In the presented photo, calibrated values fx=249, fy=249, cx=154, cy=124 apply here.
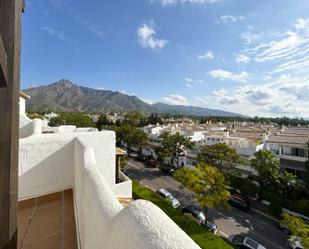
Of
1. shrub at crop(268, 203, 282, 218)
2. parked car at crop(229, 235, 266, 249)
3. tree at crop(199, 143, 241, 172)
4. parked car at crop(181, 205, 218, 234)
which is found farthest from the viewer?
tree at crop(199, 143, 241, 172)

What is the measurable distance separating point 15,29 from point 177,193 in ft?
71.8

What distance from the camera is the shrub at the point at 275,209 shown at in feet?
59.8

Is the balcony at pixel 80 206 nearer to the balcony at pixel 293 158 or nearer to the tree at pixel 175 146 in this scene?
the balcony at pixel 293 158

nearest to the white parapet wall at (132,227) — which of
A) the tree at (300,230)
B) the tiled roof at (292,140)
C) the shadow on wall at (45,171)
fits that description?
the shadow on wall at (45,171)

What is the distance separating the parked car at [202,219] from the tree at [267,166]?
7156 mm

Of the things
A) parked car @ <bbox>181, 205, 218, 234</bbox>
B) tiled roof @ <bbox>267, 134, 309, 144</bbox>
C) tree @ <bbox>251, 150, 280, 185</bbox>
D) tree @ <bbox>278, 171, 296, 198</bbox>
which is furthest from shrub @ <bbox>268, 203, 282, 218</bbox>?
tiled roof @ <bbox>267, 134, 309, 144</bbox>

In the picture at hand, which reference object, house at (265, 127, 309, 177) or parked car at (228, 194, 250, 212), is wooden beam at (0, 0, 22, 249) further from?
house at (265, 127, 309, 177)

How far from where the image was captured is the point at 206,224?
15398 mm

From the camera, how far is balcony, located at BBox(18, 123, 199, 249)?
48.6 inches

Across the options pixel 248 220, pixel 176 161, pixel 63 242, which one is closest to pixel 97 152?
pixel 63 242

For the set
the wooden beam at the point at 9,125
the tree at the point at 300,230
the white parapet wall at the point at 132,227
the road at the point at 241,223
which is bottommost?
the road at the point at 241,223

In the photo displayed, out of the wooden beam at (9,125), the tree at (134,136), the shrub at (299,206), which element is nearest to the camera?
the wooden beam at (9,125)

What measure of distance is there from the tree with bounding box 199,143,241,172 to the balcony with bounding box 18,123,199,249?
58.8 feet

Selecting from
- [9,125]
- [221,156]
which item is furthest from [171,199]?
[9,125]
